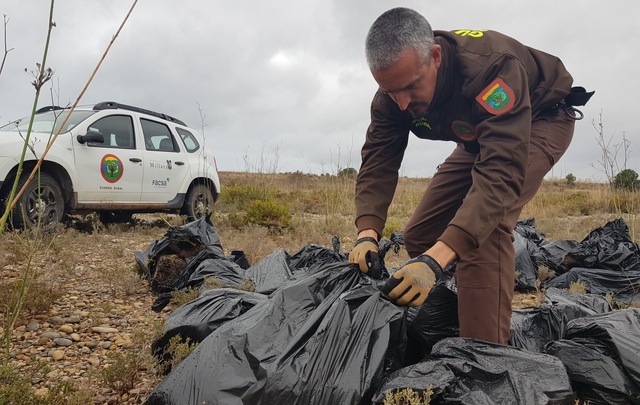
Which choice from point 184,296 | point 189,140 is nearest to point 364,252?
point 184,296

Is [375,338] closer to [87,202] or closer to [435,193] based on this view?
[435,193]

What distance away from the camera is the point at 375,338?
1627 millimetres

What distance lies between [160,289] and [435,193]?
6.58 feet

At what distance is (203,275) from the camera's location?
295 cm

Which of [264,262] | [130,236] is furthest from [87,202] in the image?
[264,262]

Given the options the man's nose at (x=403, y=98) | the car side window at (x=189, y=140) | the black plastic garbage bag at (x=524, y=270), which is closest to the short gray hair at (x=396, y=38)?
the man's nose at (x=403, y=98)

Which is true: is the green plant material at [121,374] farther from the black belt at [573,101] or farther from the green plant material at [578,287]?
the green plant material at [578,287]

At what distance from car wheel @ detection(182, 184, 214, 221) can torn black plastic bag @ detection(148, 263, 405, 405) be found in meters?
5.20

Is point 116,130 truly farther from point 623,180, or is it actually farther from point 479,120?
point 623,180

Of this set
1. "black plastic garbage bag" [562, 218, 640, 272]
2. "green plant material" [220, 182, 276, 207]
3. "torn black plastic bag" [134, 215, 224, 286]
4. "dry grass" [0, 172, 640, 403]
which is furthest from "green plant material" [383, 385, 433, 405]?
"green plant material" [220, 182, 276, 207]

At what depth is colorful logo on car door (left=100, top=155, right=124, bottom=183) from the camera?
5613mm

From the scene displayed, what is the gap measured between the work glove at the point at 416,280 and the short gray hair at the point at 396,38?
727 millimetres

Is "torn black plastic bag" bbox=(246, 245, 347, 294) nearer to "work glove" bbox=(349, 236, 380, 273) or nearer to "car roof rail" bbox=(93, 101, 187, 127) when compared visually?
"work glove" bbox=(349, 236, 380, 273)

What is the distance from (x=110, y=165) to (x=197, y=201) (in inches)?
59.8
